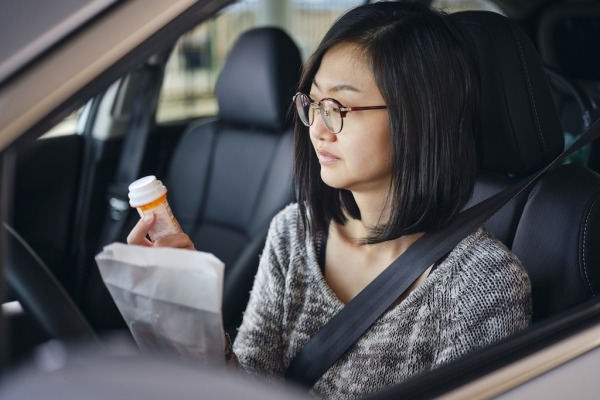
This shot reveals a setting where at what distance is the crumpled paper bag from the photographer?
0.91 meters

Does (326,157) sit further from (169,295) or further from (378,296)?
(169,295)

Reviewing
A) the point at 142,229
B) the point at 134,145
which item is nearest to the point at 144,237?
the point at 142,229

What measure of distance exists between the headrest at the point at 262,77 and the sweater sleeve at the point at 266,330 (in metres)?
1.04

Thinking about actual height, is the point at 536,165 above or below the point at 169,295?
below

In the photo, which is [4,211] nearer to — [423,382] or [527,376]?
[423,382]

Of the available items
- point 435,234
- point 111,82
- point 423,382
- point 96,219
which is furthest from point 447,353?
point 96,219

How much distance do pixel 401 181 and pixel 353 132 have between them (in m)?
0.13

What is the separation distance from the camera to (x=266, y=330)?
1.55m

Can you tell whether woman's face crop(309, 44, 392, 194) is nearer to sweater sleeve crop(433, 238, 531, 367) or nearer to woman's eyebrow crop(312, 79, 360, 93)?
woman's eyebrow crop(312, 79, 360, 93)

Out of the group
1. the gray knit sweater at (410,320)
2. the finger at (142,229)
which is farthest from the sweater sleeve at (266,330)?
the finger at (142,229)

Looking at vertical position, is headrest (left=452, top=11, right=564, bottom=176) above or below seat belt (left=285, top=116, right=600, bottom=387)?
above

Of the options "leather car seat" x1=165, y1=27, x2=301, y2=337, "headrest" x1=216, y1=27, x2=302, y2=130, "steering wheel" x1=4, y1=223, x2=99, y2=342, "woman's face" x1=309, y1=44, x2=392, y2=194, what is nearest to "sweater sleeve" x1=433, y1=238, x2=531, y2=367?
"woman's face" x1=309, y1=44, x2=392, y2=194

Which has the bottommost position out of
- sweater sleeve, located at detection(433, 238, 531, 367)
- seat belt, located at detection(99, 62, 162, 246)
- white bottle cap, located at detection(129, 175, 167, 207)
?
seat belt, located at detection(99, 62, 162, 246)

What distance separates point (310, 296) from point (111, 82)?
79 centimetres
